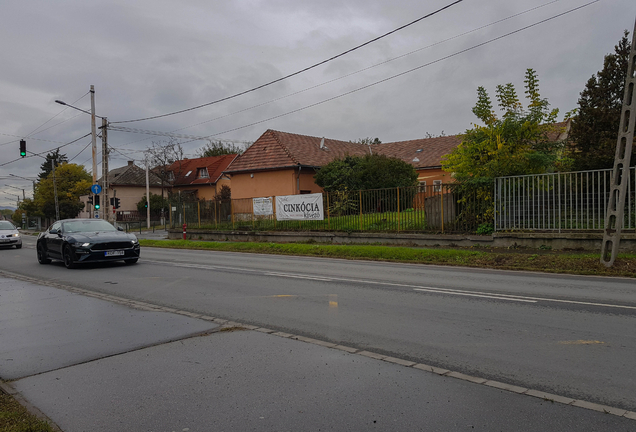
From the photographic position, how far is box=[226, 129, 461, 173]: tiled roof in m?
35.5

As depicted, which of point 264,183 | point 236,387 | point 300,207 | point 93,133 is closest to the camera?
point 236,387

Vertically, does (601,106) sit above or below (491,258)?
above

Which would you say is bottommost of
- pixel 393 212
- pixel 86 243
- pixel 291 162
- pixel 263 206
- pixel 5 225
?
pixel 86 243

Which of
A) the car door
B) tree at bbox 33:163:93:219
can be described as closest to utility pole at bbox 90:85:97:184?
the car door

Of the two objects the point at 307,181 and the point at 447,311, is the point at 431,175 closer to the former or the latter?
the point at 307,181

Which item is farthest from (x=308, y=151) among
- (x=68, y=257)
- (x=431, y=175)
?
(x=68, y=257)

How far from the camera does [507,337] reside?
5652mm

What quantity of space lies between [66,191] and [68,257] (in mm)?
64592

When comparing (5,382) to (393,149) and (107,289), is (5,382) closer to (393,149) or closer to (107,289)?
(107,289)

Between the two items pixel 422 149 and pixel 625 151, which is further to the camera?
pixel 422 149

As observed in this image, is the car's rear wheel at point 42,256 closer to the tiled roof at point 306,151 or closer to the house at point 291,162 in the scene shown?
the house at point 291,162

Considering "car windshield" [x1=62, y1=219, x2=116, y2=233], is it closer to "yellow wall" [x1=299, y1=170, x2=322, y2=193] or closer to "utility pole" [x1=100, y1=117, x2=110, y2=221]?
"utility pole" [x1=100, y1=117, x2=110, y2=221]

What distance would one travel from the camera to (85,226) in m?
14.9

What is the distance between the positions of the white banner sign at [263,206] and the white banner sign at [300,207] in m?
0.57
